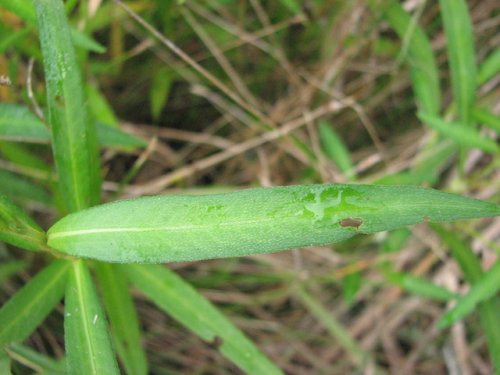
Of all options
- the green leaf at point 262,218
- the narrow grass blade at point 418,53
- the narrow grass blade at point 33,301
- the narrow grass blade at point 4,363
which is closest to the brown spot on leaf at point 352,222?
the green leaf at point 262,218

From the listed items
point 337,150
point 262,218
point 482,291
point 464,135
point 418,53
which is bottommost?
point 262,218

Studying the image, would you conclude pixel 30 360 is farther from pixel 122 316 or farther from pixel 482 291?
pixel 482 291

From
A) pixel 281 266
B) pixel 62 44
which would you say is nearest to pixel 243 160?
pixel 281 266

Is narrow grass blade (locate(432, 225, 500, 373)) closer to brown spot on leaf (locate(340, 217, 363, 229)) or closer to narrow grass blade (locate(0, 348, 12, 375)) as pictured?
brown spot on leaf (locate(340, 217, 363, 229))

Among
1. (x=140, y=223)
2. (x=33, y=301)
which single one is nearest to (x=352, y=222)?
(x=140, y=223)

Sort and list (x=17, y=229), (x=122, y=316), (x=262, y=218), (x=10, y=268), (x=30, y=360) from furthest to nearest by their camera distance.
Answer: (x=10, y=268), (x=122, y=316), (x=30, y=360), (x=17, y=229), (x=262, y=218)

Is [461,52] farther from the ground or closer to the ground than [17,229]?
farther from the ground

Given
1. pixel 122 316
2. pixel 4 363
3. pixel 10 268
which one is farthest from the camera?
pixel 10 268
